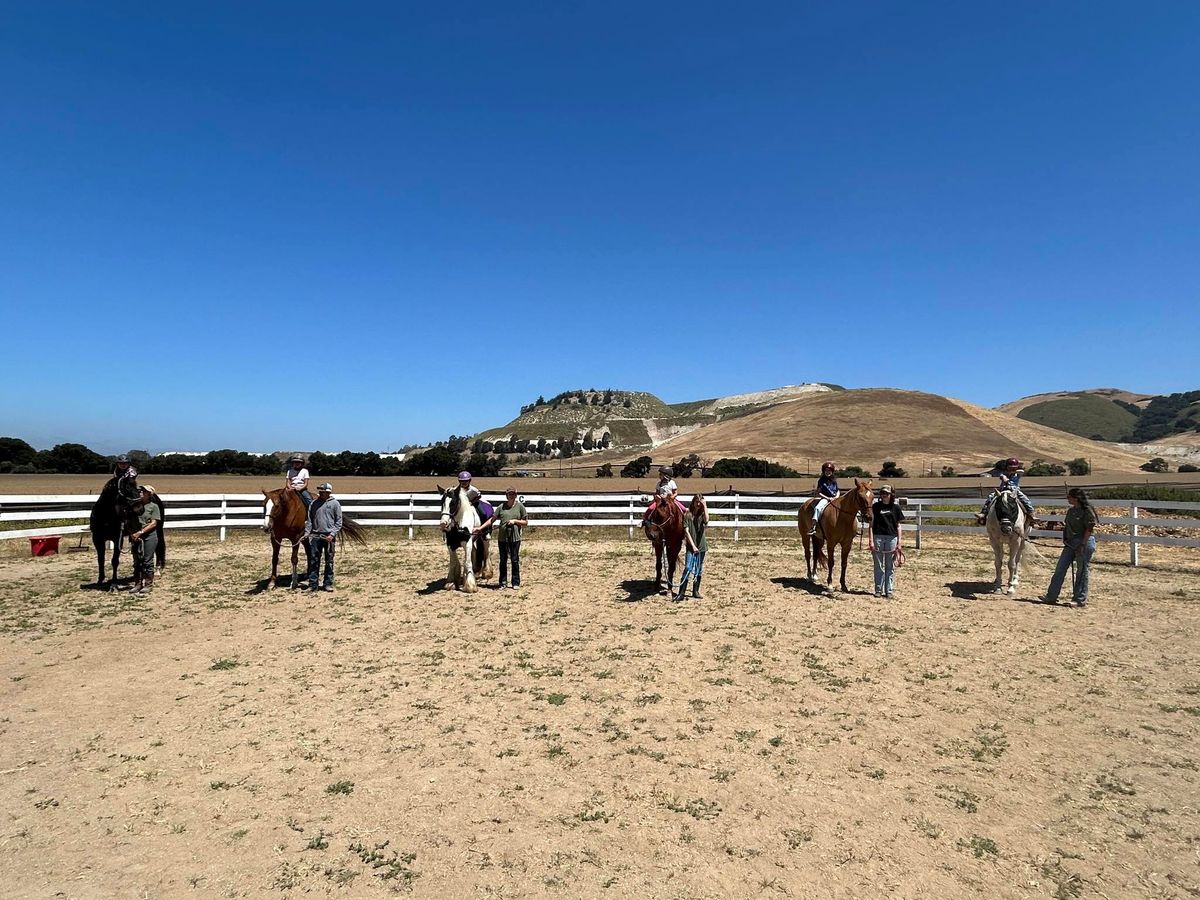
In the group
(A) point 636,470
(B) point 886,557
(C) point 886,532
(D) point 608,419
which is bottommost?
(B) point 886,557

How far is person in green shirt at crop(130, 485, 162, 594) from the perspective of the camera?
35.8 ft

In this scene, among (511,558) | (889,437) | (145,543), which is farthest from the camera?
(889,437)

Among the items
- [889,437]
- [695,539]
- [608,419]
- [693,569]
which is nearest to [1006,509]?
[695,539]

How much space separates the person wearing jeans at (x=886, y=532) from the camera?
1059 centimetres

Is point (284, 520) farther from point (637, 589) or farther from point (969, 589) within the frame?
point (969, 589)

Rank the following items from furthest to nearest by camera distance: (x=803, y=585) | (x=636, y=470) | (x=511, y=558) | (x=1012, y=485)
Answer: (x=636, y=470)
(x=803, y=585)
(x=511, y=558)
(x=1012, y=485)

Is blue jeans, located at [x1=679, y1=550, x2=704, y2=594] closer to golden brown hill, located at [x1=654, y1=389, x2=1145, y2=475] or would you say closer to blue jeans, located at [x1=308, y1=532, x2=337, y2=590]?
blue jeans, located at [x1=308, y1=532, x2=337, y2=590]

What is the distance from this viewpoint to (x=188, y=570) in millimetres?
13125

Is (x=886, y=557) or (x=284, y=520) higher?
(x=284, y=520)

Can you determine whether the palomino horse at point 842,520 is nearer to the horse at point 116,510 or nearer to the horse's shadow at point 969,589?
the horse's shadow at point 969,589

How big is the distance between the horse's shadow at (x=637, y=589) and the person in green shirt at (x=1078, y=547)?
663 cm

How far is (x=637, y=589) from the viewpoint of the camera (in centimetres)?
1154

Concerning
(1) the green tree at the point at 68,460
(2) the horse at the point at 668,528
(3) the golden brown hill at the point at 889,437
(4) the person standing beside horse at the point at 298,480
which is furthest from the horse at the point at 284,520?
(3) the golden brown hill at the point at 889,437

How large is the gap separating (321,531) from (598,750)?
781 centimetres
